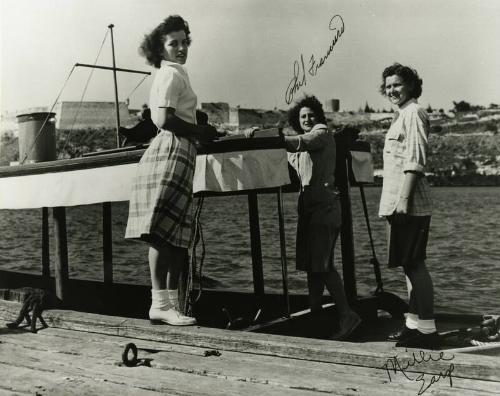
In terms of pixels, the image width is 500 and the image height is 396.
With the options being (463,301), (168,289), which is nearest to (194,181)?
(168,289)

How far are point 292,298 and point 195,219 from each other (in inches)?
97.4

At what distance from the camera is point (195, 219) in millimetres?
4984

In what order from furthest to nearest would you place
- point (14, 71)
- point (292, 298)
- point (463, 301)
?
point (463, 301) < point (292, 298) < point (14, 71)

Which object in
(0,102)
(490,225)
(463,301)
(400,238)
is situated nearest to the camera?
(400,238)

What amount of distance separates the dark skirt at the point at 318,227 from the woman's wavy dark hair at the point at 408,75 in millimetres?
1167

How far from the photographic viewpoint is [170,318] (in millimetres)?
4270

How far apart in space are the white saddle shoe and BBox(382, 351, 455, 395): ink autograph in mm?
1407

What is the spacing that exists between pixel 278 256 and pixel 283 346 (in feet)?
76.5

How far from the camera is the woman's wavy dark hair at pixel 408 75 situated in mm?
4316

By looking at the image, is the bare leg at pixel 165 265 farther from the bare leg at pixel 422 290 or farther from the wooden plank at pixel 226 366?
the bare leg at pixel 422 290

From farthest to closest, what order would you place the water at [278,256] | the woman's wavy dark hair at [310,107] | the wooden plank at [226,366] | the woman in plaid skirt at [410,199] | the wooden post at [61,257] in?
1. the water at [278,256]
2. the wooden post at [61,257]
3. the woman's wavy dark hair at [310,107]
4. the woman in plaid skirt at [410,199]
5. the wooden plank at [226,366]

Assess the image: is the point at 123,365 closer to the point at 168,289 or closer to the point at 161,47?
Result: the point at 168,289

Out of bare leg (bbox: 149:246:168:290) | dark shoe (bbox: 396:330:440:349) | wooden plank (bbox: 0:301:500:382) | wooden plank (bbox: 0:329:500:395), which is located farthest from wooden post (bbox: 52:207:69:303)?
dark shoe (bbox: 396:330:440:349)

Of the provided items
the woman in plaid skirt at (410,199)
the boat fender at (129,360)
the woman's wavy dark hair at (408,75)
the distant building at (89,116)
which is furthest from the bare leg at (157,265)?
the distant building at (89,116)
